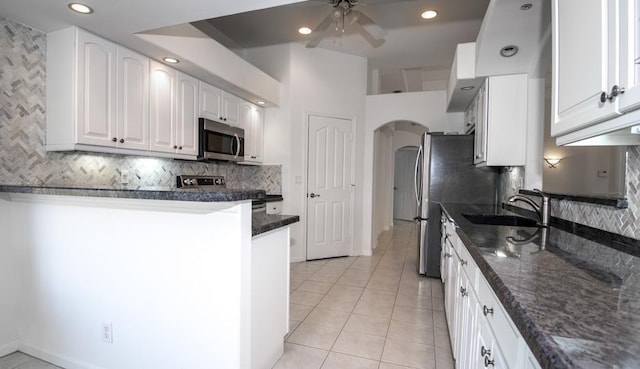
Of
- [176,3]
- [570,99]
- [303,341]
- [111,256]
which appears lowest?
[303,341]

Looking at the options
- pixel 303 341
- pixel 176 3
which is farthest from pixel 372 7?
pixel 303 341

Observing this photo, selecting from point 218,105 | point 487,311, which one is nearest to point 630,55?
point 487,311

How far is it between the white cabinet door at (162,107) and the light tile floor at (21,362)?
1.65 metres

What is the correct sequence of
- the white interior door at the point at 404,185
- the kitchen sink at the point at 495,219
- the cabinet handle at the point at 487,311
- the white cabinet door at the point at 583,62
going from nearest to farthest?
the white cabinet door at the point at 583,62
the cabinet handle at the point at 487,311
the kitchen sink at the point at 495,219
the white interior door at the point at 404,185

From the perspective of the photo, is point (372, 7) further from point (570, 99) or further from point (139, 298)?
point (139, 298)

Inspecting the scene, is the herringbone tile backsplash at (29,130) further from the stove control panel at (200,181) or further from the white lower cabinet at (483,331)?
the white lower cabinet at (483,331)

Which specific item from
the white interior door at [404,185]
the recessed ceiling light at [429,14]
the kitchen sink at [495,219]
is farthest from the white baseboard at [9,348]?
the white interior door at [404,185]

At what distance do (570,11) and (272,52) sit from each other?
3.88m

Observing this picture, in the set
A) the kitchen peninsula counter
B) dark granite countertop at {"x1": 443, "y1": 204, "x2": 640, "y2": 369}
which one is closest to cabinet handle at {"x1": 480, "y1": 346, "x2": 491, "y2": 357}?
dark granite countertop at {"x1": 443, "y1": 204, "x2": 640, "y2": 369}

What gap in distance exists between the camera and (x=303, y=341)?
231 centimetres

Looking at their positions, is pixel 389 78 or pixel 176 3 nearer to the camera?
pixel 176 3

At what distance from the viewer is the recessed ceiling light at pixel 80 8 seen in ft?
6.26

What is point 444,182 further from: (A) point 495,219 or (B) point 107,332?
(B) point 107,332

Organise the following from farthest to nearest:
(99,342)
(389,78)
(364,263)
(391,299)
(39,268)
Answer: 1. (389,78)
2. (364,263)
3. (391,299)
4. (39,268)
5. (99,342)
